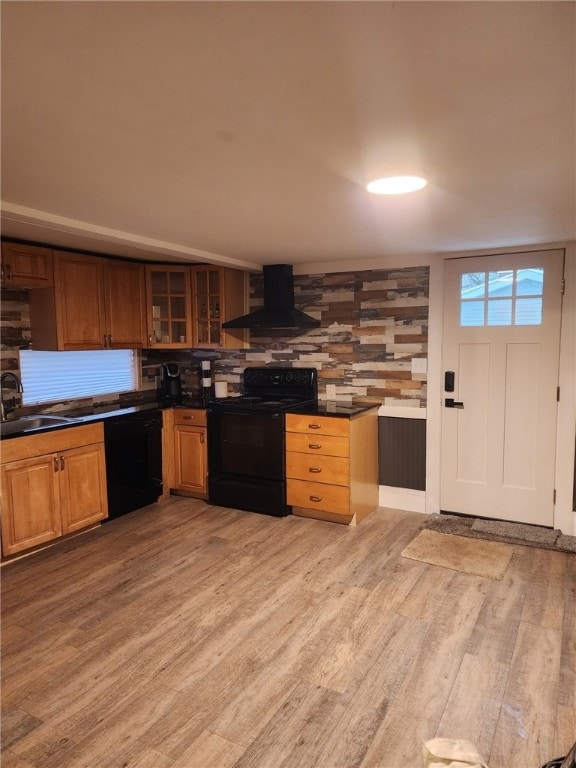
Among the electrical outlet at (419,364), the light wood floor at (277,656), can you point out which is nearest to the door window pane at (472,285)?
the electrical outlet at (419,364)

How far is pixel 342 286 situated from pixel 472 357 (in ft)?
4.18

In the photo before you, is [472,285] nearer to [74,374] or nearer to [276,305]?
[276,305]

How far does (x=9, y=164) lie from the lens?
1937 millimetres

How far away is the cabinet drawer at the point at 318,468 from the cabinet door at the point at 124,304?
1721 millimetres

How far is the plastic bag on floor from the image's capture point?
1.00 metres

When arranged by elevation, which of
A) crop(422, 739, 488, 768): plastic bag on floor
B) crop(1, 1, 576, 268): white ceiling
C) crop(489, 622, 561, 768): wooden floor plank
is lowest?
crop(489, 622, 561, 768): wooden floor plank

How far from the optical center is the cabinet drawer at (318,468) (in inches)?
154

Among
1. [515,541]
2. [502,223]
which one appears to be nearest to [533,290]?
[502,223]

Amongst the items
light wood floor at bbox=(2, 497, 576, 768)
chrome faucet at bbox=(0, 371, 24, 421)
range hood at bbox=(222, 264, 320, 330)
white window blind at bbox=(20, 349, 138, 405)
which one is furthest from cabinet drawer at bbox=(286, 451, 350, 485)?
chrome faucet at bbox=(0, 371, 24, 421)

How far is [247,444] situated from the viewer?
4266 millimetres

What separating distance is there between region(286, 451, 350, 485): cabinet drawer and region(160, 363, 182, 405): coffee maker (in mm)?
1444

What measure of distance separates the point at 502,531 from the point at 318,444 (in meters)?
1.53

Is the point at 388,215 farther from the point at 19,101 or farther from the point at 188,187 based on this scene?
the point at 19,101

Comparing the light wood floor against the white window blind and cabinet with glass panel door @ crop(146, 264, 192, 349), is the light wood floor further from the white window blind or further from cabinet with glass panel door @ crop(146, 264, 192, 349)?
cabinet with glass panel door @ crop(146, 264, 192, 349)
